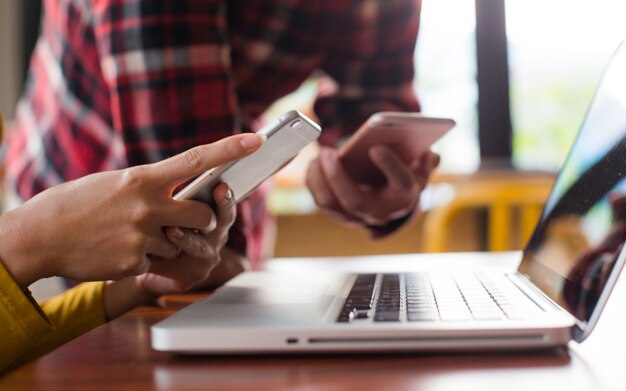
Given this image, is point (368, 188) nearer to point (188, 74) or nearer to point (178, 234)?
point (188, 74)

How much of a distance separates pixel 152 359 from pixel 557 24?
2.75 meters

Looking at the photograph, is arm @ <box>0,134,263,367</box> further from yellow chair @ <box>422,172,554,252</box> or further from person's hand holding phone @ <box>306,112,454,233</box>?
yellow chair @ <box>422,172,554,252</box>

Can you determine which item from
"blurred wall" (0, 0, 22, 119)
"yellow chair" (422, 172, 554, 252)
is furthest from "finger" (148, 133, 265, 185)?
"blurred wall" (0, 0, 22, 119)

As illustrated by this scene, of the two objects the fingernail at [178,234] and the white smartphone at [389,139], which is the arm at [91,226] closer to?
the fingernail at [178,234]

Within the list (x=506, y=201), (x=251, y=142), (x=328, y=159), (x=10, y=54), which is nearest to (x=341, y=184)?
(x=328, y=159)

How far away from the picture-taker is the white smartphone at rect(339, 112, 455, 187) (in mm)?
717

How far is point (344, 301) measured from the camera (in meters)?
0.52

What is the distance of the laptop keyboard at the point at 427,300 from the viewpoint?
0.45m

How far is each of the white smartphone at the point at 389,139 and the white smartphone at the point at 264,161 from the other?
0.16 meters

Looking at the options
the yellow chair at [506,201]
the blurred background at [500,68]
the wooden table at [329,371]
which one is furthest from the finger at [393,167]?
Answer: the blurred background at [500,68]

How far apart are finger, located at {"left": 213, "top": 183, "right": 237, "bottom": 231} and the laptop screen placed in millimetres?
253

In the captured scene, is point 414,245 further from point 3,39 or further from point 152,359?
point 152,359

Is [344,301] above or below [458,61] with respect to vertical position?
below

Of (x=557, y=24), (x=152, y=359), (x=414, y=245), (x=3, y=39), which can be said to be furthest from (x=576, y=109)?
(x=152, y=359)
